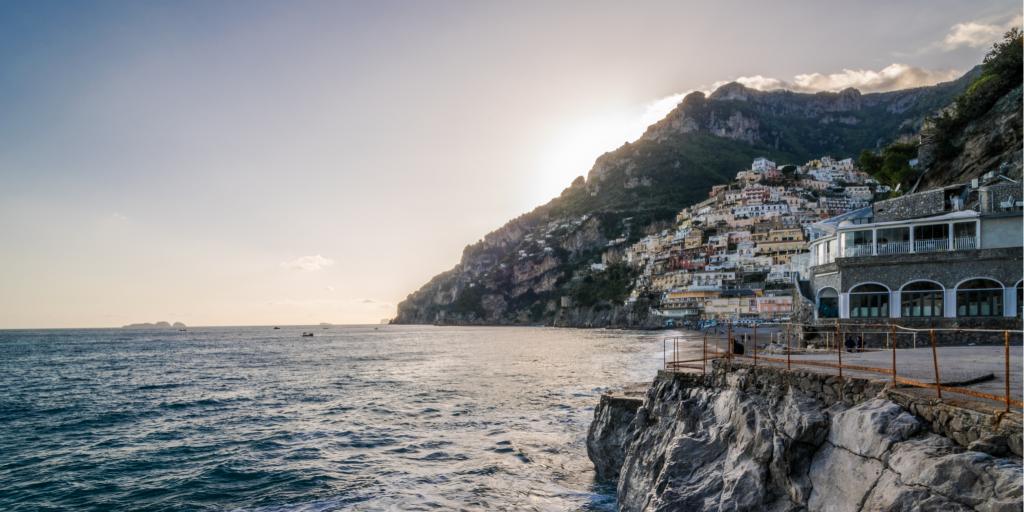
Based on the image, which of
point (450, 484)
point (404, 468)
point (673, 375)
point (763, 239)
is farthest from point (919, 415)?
point (763, 239)

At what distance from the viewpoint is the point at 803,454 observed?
8203 millimetres

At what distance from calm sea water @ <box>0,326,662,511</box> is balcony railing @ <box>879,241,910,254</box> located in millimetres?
15227

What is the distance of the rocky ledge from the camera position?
5.73 meters

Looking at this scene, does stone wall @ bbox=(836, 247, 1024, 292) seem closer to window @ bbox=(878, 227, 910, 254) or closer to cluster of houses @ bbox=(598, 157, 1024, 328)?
cluster of houses @ bbox=(598, 157, 1024, 328)

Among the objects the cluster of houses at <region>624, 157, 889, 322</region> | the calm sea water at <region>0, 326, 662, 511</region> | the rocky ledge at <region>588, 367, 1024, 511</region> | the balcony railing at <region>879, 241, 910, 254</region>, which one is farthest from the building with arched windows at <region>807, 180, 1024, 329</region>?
the cluster of houses at <region>624, 157, 889, 322</region>

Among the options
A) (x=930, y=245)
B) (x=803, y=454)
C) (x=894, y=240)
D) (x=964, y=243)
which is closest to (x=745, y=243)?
(x=894, y=240)

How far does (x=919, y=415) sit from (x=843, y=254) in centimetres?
2363

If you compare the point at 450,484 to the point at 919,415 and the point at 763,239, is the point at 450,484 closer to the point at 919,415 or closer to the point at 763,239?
the point at 919,415

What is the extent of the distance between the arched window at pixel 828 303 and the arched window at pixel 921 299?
9.88 feet

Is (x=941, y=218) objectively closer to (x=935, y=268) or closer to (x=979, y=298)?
(x=935, y=268)

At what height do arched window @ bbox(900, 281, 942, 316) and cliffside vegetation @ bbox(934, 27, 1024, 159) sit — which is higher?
cliffside vegetation @ bbox(934, 27, 1024, 159)

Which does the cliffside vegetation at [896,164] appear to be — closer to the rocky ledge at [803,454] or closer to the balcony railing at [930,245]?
the balcony railing at [930,245]

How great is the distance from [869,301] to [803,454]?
71.8ft

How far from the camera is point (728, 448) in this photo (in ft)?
32.2
